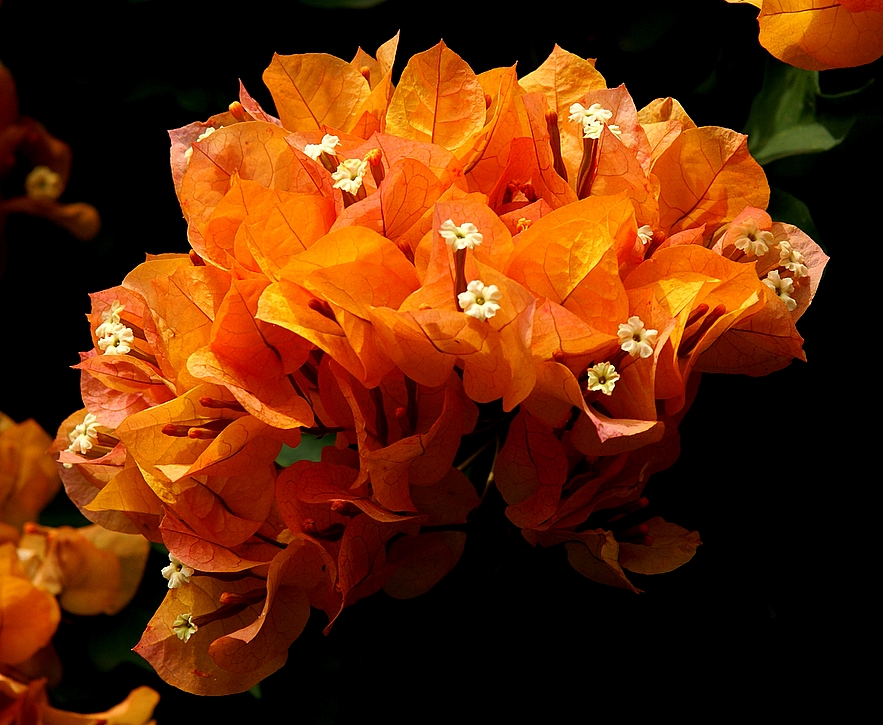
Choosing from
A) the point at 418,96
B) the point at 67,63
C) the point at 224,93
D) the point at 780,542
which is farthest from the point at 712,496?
the point at 67,63

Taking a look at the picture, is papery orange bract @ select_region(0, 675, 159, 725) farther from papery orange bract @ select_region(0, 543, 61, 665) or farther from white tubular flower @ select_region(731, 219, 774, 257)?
white tubular flower @ select_region(731, 219, 774, 257)

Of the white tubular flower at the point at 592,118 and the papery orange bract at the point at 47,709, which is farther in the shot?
the papery orange bract at the point at 47,709

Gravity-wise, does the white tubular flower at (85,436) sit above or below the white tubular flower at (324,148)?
below

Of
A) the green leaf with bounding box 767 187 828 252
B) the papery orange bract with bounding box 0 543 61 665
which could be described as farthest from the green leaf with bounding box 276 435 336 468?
the green leaf with bounding box 767 187 828 252

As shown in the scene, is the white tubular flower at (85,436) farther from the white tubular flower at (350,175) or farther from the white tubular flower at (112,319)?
the white tubular flower at (350,175)

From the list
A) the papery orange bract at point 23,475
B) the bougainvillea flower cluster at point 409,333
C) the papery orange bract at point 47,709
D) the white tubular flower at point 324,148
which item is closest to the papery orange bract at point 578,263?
the bougainvillea flower cluster at point 409,333

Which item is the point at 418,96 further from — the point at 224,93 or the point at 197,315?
the point at 224,93
